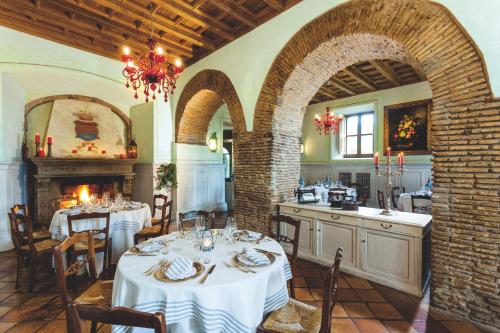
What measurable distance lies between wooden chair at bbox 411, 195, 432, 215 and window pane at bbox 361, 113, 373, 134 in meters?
3.62

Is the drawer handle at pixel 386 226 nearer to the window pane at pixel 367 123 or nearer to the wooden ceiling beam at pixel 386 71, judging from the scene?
the wooden ceiling beam at pixel 386 71

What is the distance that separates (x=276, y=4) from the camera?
13.2ft

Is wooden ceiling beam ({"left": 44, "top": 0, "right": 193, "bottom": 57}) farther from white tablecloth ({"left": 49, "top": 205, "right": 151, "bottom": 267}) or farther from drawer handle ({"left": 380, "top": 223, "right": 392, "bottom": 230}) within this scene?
drawer handle ({"left": 380, "top": 223, "right": 392, "bottom": 230})

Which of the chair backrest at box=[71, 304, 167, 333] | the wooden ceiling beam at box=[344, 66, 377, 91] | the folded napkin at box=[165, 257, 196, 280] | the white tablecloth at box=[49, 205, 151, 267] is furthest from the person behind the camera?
the wooden ceiling beam at box=[344, 66, 377, 91]

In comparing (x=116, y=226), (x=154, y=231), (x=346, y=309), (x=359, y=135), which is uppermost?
(x=359, y=135)

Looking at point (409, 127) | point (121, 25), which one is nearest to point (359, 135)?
point (409, 127)

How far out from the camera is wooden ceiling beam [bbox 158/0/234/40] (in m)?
3.89

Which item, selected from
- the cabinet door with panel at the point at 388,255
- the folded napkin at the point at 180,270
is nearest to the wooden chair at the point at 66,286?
the folded napkin at the point at 180,270

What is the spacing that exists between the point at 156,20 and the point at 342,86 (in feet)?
17.3

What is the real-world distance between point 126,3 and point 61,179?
12.3 feet

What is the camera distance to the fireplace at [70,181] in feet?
15.8

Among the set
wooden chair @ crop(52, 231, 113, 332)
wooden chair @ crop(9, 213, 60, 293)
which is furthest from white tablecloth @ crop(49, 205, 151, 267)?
wooden chair @ crop(52, 231, 113, 332)

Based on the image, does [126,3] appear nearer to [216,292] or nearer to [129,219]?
[129,219]

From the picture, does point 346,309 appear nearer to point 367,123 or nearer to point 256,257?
point 256,257
